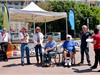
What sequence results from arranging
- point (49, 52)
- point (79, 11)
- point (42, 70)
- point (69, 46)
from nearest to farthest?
point (42, 70), point (69, 46), point (49, 52), point (79, 11)

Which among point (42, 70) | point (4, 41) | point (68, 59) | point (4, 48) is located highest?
point (4, 41)

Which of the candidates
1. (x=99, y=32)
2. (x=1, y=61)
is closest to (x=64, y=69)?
(x=99, y=32)

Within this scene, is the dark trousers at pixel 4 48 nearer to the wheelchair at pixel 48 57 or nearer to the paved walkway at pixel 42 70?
the paved walkway at pixel 42 70

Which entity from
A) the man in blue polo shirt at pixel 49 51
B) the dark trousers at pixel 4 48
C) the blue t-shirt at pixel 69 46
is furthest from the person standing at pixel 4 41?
the blue t-shirt at pixel 69 46

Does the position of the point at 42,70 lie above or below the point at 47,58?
below

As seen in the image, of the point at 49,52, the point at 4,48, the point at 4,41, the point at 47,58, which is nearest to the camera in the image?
the point at 47,58

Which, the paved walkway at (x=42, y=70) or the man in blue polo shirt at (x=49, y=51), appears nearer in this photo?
the paved walkway at (x=42, y=70)

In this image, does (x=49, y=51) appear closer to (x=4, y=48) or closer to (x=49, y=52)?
(x=49, y=52)

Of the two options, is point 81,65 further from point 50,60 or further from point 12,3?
point 12,3

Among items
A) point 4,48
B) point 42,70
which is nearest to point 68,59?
point 42,70

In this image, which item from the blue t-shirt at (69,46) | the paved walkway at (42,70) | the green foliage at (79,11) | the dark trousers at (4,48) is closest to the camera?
the paved walkway at (42,70)

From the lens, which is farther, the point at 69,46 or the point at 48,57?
the point at 48,57

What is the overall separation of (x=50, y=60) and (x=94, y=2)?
103737mm

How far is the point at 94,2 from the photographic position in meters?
120
